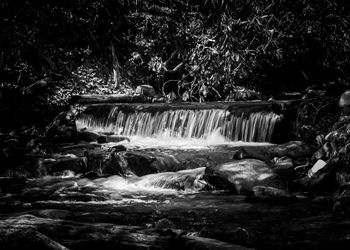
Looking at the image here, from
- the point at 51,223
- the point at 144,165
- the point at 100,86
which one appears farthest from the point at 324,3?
the point at 100,86

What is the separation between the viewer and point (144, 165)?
927cm

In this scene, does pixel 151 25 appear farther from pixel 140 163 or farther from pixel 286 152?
pixel 286 152

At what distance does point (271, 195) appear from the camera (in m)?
6.62

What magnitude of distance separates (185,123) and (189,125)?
190 mm

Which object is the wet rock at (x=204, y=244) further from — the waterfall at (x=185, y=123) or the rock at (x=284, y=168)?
the waterfall at (x=185, y=123)

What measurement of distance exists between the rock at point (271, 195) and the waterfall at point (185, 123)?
532 cm

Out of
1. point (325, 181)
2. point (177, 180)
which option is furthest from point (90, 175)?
point (325, 181)

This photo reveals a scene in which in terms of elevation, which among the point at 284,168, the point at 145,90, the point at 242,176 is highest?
the point at 145,90

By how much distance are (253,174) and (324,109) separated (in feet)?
14.8

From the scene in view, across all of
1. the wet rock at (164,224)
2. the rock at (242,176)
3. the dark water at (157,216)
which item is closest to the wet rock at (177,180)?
the dark water at (157,216)

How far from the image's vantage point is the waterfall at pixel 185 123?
12328 millimetres

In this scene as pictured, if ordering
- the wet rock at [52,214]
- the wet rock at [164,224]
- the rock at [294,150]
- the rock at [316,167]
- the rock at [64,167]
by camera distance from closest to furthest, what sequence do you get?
1. the wet rock at [164,224]
2. the wet rock at [52,214]
3. the rock at [316,167]
4. the rock at [294,150]
5. the rock at [64,167]

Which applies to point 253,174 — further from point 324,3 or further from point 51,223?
point 51,223

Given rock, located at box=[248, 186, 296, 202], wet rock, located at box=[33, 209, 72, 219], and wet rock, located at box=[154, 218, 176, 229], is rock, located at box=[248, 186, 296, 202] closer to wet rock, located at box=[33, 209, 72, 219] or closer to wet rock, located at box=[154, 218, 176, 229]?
wet rock, located at box=[154, 218, 176, 229]
